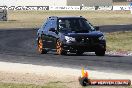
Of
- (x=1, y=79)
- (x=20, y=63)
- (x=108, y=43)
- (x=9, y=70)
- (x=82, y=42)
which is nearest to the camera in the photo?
(x=1, y=79)

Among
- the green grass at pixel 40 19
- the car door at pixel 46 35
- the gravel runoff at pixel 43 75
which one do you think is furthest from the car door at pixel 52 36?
the green grass at pixel 40 19

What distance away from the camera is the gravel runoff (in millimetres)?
13492

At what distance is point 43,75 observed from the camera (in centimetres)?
1458

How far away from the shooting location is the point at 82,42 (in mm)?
21047

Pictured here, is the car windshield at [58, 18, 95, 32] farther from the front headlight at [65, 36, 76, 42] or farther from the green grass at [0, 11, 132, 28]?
the green grass at [0, 11, 132, 28]

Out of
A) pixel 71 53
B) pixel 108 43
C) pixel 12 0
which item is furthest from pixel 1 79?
pixel 12 0

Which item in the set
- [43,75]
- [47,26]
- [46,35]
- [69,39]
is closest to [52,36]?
[46,35]

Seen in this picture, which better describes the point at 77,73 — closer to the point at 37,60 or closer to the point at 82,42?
the point at 37,60

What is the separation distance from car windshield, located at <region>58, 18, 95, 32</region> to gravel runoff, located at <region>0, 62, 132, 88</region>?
16.6ft

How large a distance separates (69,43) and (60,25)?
1355 mm

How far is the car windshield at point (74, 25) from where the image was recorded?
21875 mm

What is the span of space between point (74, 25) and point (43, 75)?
7.79 m

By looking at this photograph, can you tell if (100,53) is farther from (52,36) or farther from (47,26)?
(47,26)

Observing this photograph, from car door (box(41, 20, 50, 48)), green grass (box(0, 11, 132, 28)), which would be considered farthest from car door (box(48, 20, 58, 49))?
green grass (box(0, 11, 132, 28))
